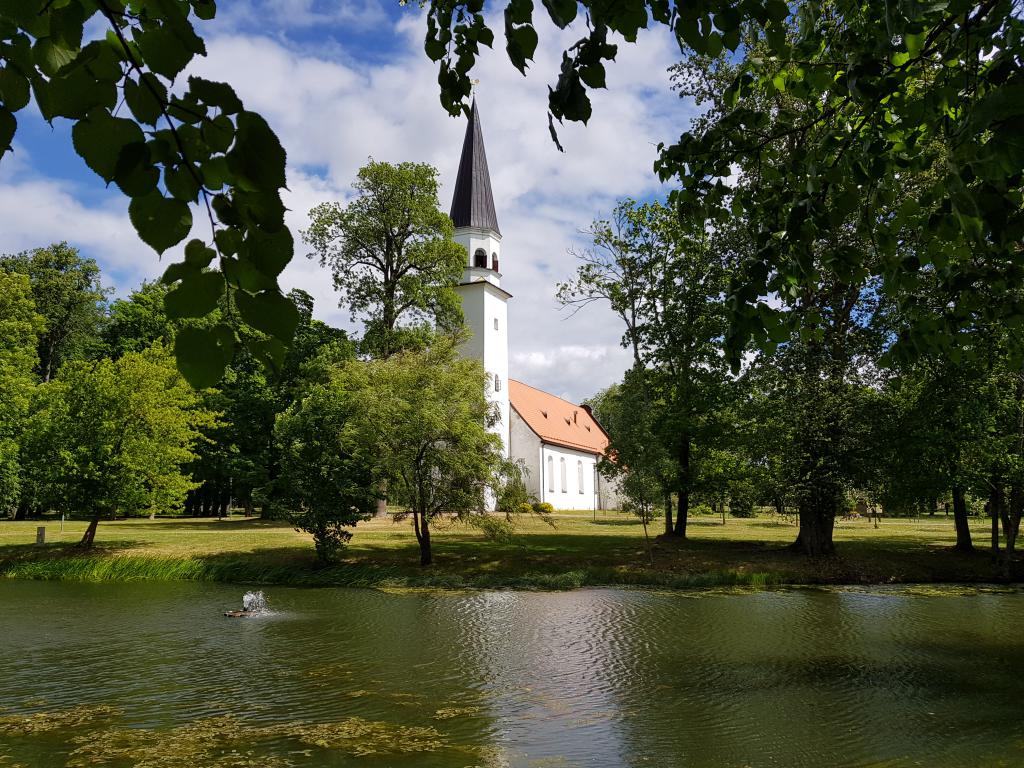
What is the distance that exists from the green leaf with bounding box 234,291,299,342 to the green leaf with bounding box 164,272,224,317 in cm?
5

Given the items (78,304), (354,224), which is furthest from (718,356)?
(78,304)

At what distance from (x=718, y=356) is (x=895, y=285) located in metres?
20.9

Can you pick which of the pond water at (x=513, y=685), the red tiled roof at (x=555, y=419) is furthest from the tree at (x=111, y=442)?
the red tiled roof at (x=555, y=419)

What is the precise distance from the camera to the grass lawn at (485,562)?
1931 cm

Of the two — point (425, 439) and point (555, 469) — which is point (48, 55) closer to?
point (425, 439)

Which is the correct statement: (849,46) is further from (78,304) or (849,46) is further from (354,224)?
(78,304)

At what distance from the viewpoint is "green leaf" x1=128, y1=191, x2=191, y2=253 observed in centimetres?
133

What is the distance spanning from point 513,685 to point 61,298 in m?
44.1

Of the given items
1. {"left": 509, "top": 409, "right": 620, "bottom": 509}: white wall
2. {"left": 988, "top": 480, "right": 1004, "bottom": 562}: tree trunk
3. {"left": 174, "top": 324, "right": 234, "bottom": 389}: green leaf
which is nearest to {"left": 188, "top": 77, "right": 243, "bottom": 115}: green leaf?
{"left": 174, "top": 324, "right": 234, "bottom": 389}: green leaf

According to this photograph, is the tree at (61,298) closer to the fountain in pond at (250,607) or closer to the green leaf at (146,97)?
the fountain in pond at (250,607)

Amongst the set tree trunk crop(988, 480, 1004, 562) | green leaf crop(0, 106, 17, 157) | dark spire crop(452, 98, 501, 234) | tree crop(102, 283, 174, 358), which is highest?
dark spire crop(452, 98, 501, 234)

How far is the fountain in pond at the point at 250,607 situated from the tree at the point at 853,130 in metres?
13.2

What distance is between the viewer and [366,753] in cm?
677

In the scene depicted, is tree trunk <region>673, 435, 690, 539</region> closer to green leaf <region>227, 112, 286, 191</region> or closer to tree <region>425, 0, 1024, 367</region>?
tree <region>425, 0, 1024, 367</region>
